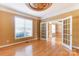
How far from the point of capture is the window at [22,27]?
7.33m

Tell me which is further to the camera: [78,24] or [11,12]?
[11,12]

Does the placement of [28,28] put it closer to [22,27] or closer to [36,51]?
[22,27]

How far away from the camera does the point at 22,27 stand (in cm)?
799

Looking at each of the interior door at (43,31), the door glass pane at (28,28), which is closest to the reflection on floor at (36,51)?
the door glass pane at (28,28)

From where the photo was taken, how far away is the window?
733 centimetres

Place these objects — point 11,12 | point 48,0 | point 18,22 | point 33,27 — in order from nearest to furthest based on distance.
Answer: point 48,0
point 11,12
point 18,22
point 33,27

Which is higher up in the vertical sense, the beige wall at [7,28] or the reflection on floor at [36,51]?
the beige wall at [7,28]

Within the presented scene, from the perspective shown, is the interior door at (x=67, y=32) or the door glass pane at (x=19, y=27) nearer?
the interior door at (x=67, y=32)

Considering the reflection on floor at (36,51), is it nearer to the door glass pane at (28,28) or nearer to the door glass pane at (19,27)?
the door glass pane at (19,27)

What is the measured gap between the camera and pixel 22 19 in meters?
7.94

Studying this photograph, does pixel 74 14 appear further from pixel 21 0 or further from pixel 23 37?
pixel 23 37

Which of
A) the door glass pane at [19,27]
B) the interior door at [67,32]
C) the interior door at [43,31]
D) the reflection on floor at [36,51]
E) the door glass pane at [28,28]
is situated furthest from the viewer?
the interior door at [43,31]

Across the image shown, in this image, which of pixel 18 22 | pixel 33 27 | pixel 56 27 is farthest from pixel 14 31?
pixel 56 27

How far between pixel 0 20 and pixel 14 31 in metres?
1.47
